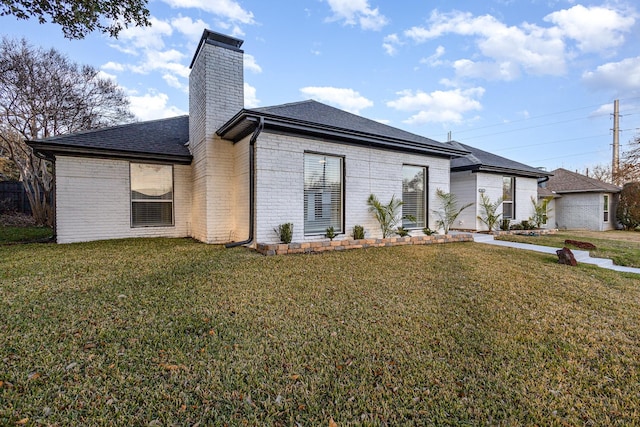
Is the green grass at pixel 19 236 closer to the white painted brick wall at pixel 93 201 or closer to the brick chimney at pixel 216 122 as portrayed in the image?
the white painted brick wall at pixel 93 201

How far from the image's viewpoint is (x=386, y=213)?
785 cm

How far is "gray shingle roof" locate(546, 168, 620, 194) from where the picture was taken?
14852mm

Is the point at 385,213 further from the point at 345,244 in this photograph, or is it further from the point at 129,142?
the point at 129,142

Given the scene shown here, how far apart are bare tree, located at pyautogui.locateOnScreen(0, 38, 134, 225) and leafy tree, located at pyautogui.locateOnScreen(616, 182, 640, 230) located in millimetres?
26488

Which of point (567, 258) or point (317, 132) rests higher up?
point (317, 132)

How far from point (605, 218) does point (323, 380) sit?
20.4 metres

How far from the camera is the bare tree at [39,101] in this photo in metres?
10.5

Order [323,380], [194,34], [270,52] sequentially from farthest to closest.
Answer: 1. [270,52]
2. [194,34]
3. [323,380]

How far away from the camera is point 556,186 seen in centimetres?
1642

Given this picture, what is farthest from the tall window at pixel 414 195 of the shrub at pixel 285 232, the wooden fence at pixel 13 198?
the wooden fence at pixel 13 198

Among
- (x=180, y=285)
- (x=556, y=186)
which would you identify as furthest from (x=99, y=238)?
(x=556, y=186)

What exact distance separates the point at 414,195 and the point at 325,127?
153 inches

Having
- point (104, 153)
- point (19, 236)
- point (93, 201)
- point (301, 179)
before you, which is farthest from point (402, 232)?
point (19, 236)

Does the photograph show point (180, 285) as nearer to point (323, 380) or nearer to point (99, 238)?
point (323, 380)
